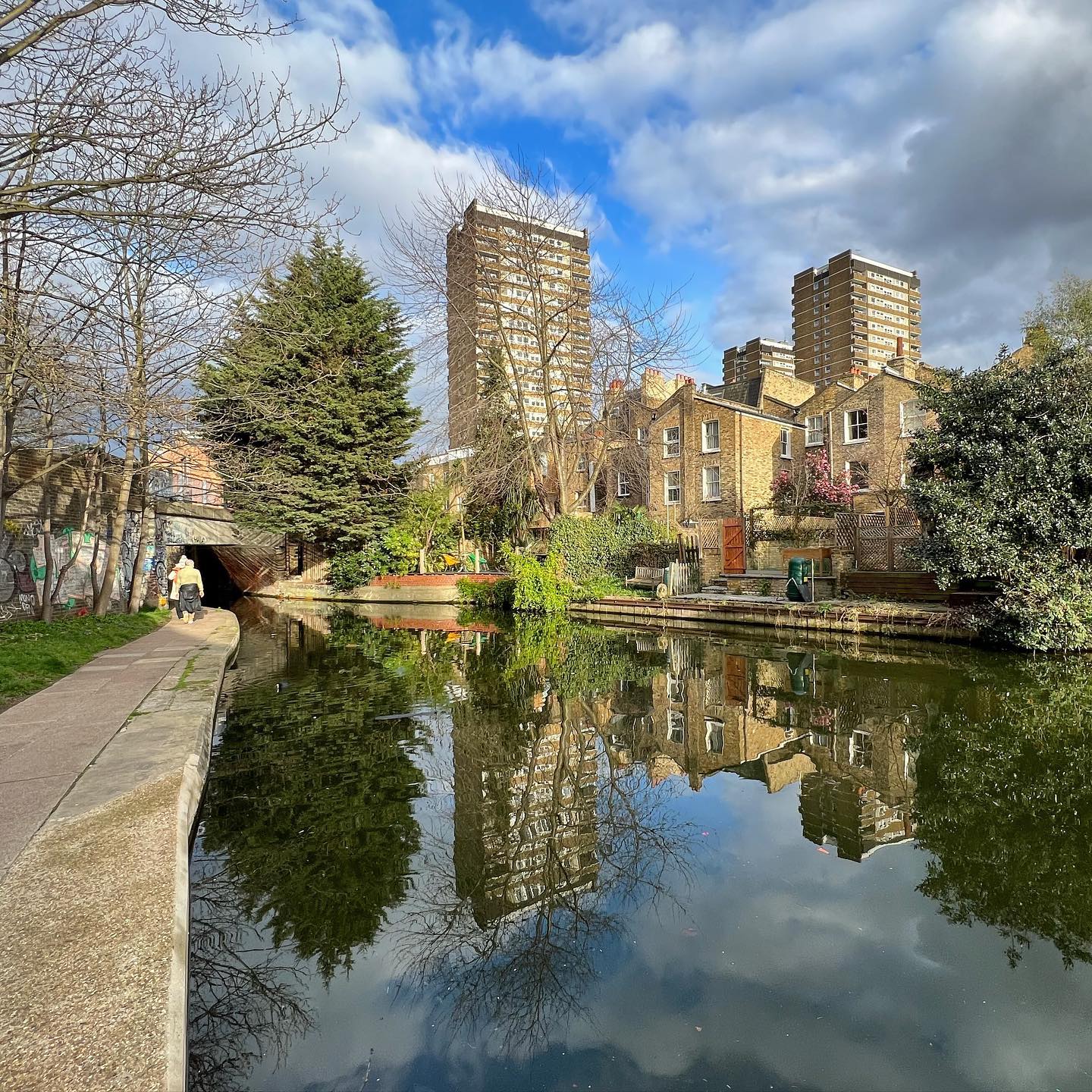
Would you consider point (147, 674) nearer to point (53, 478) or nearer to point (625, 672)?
point (625, 672)

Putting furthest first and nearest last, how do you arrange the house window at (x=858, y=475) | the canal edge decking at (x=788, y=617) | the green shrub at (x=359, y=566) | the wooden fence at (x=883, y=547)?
the house window at (x=858, y=475) < the green shrub at (x=359, y=566) < the wooden fence at (x=883, y=547) < the canal edge decking at (x=788, y=617)

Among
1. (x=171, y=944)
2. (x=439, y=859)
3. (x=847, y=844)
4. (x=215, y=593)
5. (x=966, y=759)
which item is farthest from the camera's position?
(x=215, y=593)

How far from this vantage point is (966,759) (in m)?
5.66

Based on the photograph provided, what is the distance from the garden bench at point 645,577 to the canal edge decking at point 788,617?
6.56 ft

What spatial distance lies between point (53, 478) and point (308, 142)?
14.2 m

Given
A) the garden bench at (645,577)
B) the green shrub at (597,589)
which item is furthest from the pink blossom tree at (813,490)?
the green shrub at (597,589)

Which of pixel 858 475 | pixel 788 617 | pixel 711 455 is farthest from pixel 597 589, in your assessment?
pixel 858 475

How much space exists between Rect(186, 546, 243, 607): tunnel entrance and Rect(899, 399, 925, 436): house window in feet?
100

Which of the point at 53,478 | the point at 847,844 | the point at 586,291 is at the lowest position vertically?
the point at 847,844

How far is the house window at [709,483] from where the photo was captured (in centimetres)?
2942

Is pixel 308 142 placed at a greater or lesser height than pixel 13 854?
greater

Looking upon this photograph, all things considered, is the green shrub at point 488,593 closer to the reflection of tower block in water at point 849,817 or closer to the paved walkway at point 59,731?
the paved walkway at point 59,731

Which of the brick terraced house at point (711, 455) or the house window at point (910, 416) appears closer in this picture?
the house window at point (910, 416)

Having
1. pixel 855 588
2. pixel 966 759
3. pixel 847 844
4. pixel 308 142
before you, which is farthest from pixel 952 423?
pixel 308 142
